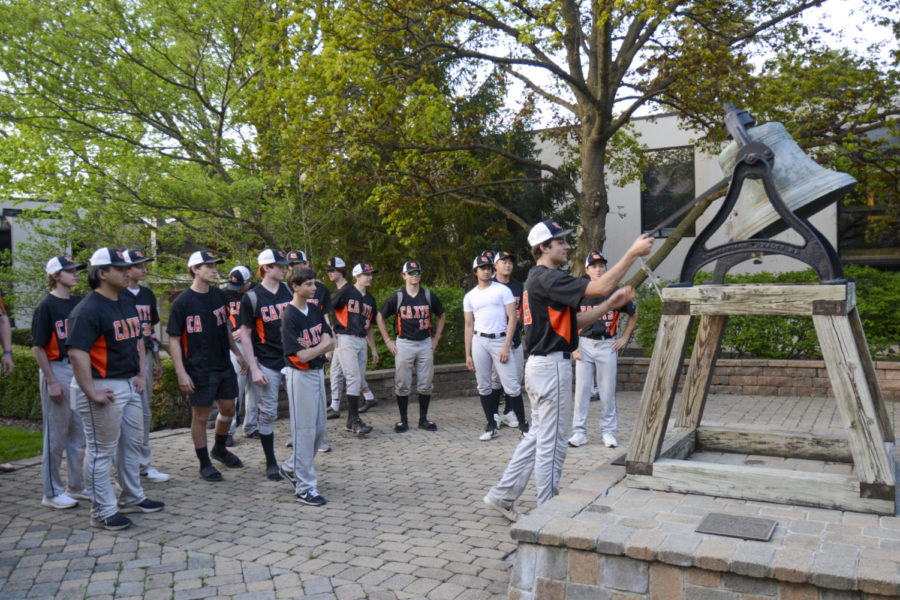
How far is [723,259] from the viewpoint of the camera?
4.63 metres

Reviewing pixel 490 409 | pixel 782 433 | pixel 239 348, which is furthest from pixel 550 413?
pixel 239 348

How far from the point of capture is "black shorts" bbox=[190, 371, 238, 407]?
681cm

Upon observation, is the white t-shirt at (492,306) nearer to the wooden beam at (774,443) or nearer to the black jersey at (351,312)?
the black jersey at (351,312)

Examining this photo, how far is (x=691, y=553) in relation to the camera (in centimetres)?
338

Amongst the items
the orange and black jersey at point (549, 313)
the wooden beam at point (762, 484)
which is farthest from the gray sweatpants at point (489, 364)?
the wooden beam at point (762, 484)

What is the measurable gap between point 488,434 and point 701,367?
12.0 ft

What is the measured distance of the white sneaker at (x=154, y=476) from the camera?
6824 mm

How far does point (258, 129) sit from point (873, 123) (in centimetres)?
1104

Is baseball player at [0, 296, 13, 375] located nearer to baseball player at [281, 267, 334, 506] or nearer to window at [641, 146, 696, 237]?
baseball player at [281, 267, 334, 506]

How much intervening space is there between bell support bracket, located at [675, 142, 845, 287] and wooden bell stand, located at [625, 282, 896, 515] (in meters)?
0.16

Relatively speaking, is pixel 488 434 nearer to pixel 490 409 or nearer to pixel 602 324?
pixel 490 409

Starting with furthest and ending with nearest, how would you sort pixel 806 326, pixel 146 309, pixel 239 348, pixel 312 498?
pixel 806 326
pixel 239 348
pixel 146 309
pixel 312 498

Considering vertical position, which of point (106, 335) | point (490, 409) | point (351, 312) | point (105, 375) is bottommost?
point (490, 409)

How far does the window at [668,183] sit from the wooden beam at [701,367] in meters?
14.5
